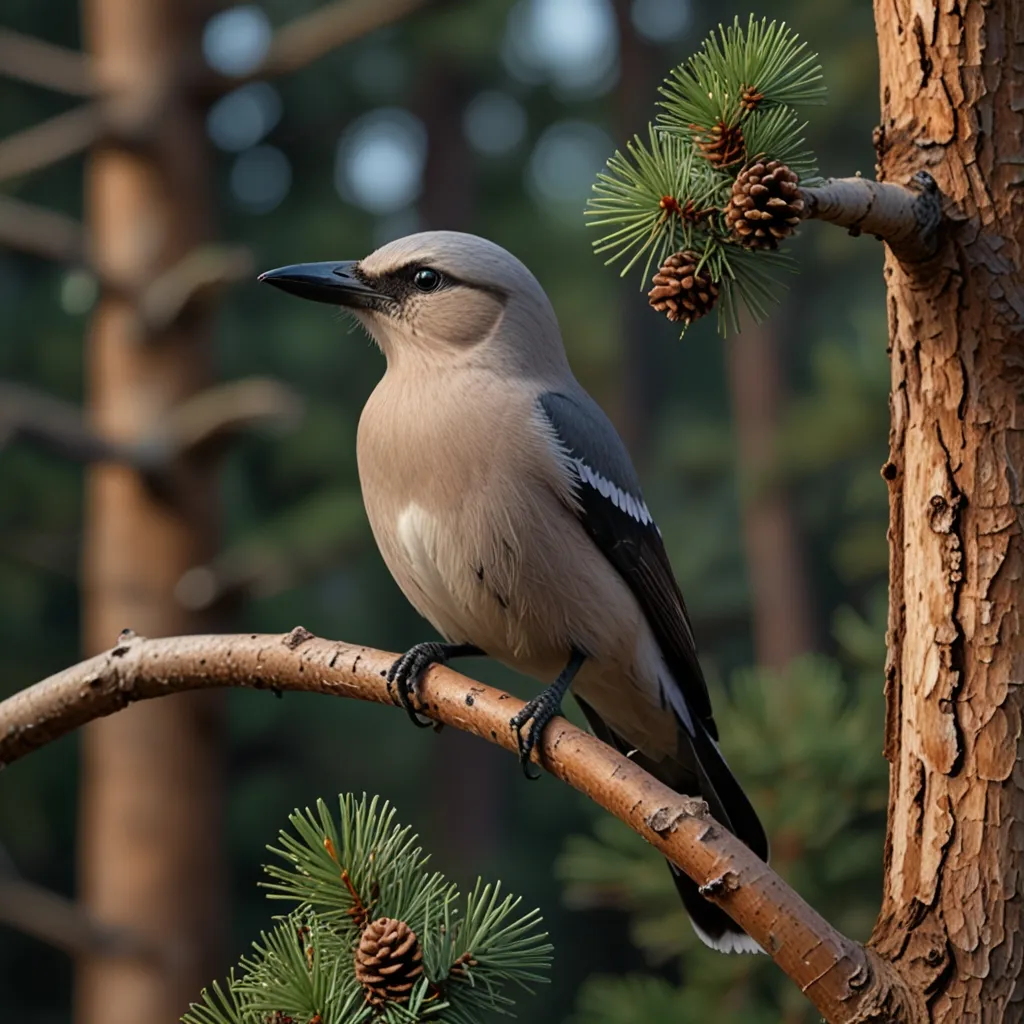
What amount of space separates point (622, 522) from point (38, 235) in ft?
10.9

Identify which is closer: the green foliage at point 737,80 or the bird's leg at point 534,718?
the green foliage at point 737,80

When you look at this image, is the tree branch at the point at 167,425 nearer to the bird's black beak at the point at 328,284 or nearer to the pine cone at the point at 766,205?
the bird's black beak at the point at 328,284

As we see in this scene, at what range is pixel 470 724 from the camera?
213 cm

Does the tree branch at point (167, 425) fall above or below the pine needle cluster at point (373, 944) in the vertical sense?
above

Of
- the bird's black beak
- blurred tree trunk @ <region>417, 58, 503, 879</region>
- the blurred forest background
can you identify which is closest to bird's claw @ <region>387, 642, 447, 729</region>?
the bird's black beak

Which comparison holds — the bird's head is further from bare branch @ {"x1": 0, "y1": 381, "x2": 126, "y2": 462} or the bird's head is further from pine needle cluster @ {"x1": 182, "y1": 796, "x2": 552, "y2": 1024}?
bare branch @ {"x1": 0, "y1": 381, "x2": 126, "y2": 462}

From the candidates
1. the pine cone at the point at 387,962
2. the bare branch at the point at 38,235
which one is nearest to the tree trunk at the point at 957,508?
the pine cone at the point at 387,962

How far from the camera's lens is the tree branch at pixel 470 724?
5.56ft

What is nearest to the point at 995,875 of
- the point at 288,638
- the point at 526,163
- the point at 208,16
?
the point at 288,638

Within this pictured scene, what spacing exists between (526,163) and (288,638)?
13.1m

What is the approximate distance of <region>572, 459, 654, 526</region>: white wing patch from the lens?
277 centimetres

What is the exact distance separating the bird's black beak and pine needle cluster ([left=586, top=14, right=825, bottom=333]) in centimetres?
94

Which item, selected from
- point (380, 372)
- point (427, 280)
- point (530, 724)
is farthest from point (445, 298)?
point (380, 372)

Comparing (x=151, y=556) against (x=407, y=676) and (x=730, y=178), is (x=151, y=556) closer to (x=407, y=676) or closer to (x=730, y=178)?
(x=407, y=676)
